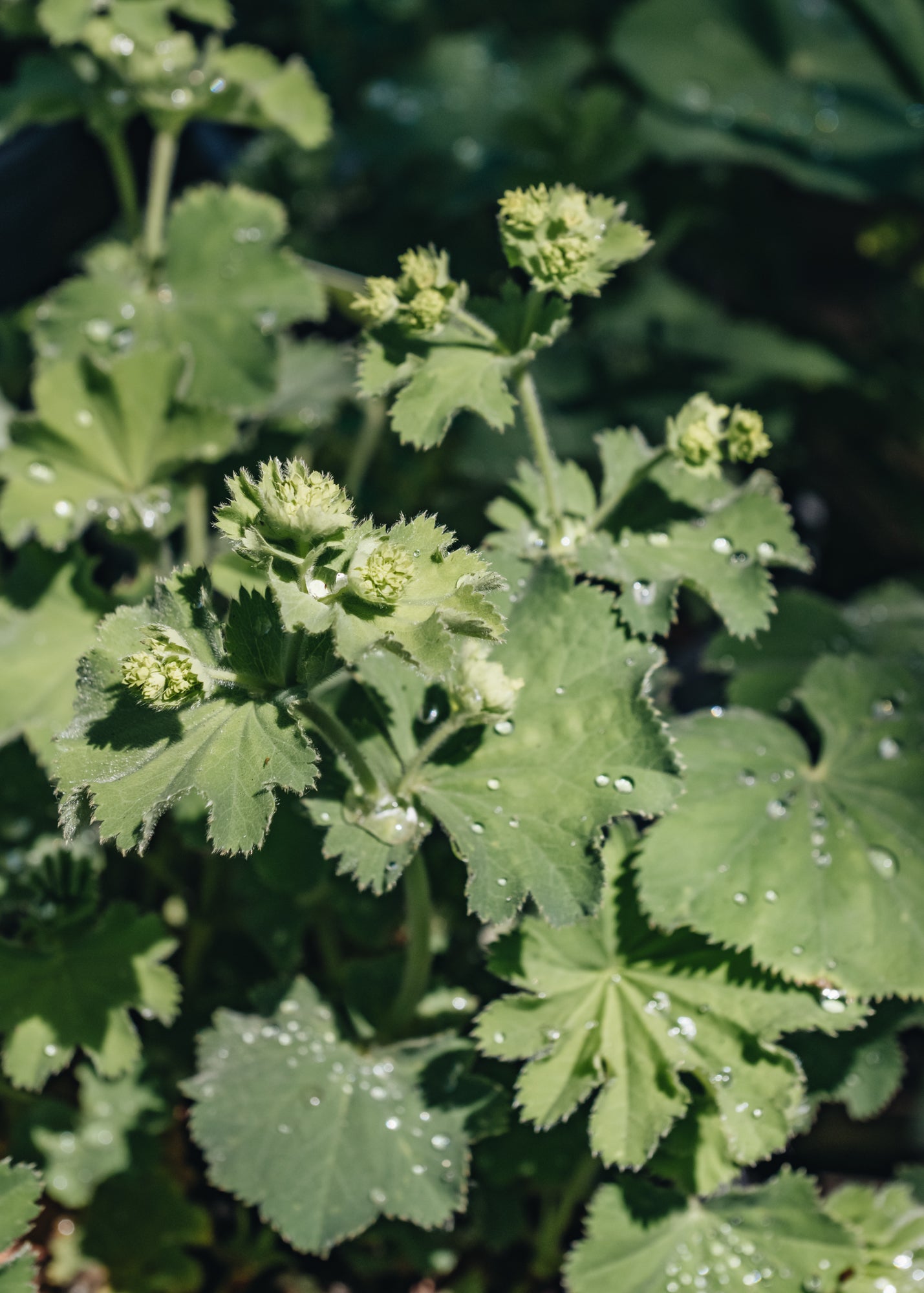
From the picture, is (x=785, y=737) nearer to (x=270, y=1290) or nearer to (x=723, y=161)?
(x=270, y=1290)

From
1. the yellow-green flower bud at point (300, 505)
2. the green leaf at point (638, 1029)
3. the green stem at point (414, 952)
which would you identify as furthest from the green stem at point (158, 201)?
the green leaf at point (638, 1029)

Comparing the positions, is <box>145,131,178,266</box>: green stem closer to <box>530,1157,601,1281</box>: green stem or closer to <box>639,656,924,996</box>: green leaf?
<box>639,656,924,996</box>: green leaf

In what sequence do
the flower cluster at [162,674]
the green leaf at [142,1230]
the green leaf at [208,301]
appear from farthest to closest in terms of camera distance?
the green leaf at [208,301]
the green leaf at [142,1230]
the flower cluster at [162,674]

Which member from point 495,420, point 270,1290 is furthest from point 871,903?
point 270,1290

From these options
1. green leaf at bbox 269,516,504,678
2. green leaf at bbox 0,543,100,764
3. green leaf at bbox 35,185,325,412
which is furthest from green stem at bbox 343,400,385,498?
green leaf at bbox 269,516,504,678

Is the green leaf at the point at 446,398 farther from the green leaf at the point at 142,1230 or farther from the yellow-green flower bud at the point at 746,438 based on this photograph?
the green leaf at the point at 142,1230
